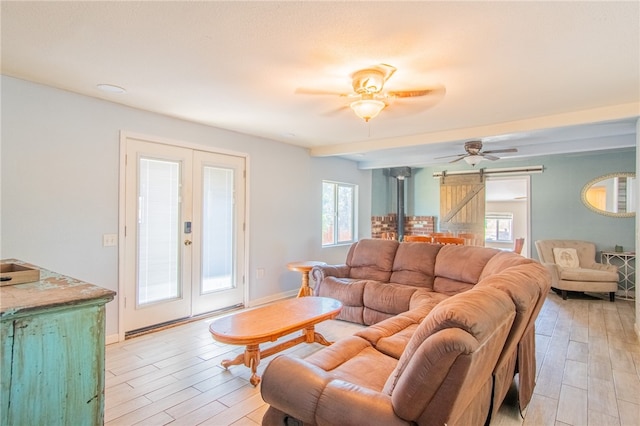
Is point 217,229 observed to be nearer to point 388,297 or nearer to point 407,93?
point 388,297

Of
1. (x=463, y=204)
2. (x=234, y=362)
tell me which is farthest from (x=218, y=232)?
(x=463, y=204)

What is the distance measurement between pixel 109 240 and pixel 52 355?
7.95ft

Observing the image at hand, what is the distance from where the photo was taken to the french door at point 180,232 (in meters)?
3.42

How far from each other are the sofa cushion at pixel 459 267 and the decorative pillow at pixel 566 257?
3.07 metres

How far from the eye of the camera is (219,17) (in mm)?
1772

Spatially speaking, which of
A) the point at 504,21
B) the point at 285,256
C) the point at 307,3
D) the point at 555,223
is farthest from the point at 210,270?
the point at 555,223

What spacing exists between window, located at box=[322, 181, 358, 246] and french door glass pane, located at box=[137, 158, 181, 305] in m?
2.72

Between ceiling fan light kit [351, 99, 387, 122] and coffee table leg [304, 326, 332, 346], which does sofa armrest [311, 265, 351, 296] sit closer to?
coffee table leg [304, 326, 332, 346]


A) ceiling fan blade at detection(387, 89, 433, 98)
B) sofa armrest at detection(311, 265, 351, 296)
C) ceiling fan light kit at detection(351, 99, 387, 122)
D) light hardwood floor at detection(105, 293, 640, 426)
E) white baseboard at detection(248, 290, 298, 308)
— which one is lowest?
light hardwood floor at detection(105, 293, 640, 426)

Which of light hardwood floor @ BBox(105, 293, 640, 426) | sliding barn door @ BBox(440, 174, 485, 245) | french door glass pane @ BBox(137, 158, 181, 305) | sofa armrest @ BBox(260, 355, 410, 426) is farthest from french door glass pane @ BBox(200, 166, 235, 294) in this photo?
sliding barn door @ BBox(440, 174, 485, 245)

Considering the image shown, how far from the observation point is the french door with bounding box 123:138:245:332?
3.42 metres

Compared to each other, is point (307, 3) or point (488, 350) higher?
point (307, 3)

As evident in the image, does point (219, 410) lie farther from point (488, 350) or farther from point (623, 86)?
point (623, 86)

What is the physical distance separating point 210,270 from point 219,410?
2.16 metres
